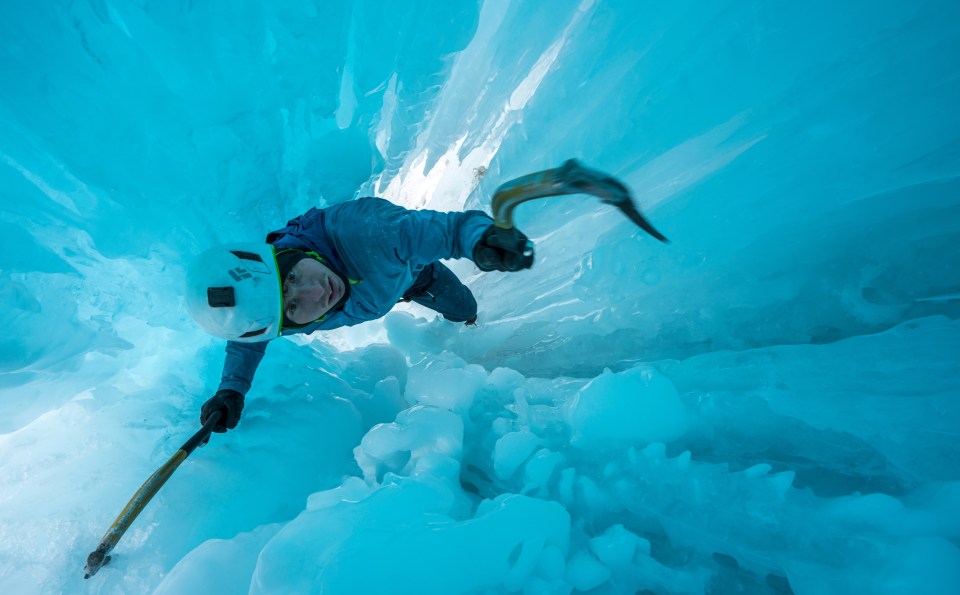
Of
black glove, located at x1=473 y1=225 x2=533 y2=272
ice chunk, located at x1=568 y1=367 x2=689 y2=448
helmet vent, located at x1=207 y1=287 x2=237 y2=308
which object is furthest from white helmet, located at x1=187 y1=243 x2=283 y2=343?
ice chunk, located at x1=568 y1=367 x2=689 y2=448

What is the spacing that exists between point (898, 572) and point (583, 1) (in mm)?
2376

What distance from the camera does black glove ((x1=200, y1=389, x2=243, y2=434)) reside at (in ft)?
6.66

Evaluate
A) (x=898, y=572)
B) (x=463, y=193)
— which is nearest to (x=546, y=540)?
(x=898, y=572)

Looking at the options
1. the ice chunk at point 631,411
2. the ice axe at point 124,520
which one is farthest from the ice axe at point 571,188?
the ice axe at point 124,520

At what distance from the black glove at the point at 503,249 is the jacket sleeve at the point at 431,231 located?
38mm

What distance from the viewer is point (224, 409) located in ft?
6.75

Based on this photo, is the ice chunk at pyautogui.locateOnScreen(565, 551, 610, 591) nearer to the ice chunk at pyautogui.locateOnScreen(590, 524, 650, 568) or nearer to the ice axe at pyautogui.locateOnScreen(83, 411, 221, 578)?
the ice chunk at pyautogui.locateOnScreen(590, 524, 650, 568)

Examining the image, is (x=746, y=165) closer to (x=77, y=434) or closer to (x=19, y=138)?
(x=19, y=138)

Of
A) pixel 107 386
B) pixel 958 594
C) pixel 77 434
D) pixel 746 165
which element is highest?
pixel 107 386

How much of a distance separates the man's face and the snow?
60 cm

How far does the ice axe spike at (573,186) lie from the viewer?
3.56ft

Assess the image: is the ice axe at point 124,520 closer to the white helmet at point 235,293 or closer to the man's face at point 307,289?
the white helmet at point 235,293

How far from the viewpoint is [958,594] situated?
3.03 feet

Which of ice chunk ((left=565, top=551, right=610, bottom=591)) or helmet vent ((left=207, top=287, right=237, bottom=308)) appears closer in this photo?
ice chunk ((left=565, top=551, right=610, bottom=591))
